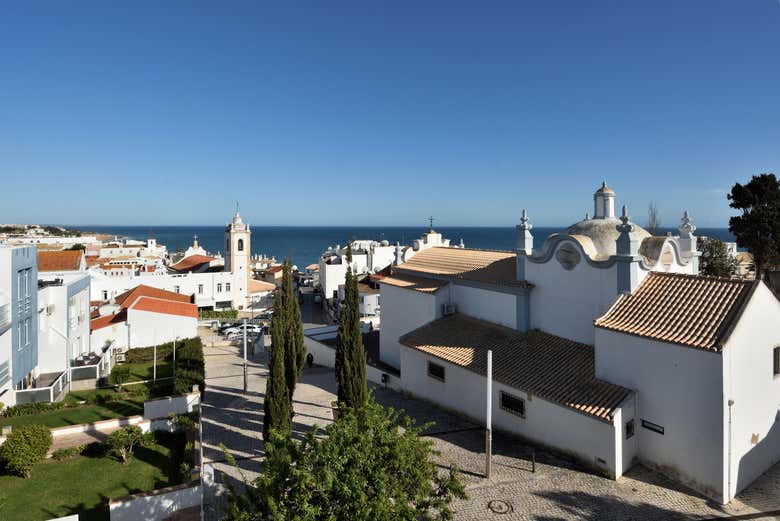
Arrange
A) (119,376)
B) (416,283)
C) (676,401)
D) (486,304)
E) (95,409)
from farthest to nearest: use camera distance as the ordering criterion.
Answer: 1. (119,376)
2. (416,283)
3. (95,409)
4. (486,304)
5. (676,401)

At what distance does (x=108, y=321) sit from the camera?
39.9 meters

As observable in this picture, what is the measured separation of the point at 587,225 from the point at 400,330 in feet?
41.1

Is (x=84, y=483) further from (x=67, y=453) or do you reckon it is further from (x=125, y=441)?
(x=67, y=453)

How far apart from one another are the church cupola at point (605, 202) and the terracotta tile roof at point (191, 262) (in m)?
70.5

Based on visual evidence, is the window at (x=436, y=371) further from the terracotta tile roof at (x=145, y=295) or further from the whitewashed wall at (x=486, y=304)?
the terracotta tile roof at (x=145, y=295)

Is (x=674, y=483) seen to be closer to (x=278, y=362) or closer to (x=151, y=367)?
(x=278, y=362)

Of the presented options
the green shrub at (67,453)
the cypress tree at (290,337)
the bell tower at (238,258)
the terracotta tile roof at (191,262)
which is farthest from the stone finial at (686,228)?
the terracotta tile roof at (191,262)

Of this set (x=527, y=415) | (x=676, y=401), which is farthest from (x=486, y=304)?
(x=676, y=401)

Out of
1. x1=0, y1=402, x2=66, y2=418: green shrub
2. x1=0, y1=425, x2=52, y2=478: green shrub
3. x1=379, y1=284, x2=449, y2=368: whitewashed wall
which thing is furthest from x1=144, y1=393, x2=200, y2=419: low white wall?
x1=379, y1=284, x2=449, y2=368: whitewashed wall

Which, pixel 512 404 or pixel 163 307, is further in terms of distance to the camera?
pixel 163 307

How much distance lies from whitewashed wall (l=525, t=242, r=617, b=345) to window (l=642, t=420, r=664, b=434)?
13.1ft

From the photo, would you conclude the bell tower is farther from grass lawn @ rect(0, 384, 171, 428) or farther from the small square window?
the small square window

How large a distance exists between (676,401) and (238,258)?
58.8m

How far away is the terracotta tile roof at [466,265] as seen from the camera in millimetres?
24172
